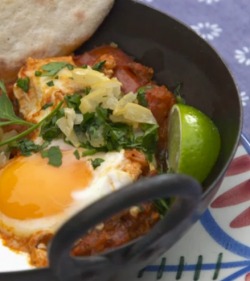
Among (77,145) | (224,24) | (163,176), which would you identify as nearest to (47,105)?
(77,145)

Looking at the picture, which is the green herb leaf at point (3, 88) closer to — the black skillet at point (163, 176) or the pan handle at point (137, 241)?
the black skillet at point (163, 176)

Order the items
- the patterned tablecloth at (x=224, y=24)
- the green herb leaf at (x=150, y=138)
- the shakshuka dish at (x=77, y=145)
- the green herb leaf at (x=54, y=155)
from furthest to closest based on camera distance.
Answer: the patterned tablecloth at (x=224, y=24)
the green herb leaf at (x=150, y=138)
the green herb leaf at (x=54, y=155)
the shakshuka dish at (x=77, y=145)

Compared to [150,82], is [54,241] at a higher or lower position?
higher

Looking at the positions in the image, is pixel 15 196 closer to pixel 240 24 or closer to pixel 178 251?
pixel 178 251

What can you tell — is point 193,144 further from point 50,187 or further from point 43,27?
point 43,27

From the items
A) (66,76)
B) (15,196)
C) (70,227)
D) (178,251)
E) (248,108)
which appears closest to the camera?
(70,227)

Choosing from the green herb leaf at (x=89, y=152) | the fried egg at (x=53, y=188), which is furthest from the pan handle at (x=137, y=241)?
the green herb leaf at (x=89, y=152)

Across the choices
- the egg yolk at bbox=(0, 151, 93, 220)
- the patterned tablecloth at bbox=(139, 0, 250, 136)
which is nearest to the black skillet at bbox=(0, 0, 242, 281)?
the egg yolk at bbox=(0, 151, 93, 220)

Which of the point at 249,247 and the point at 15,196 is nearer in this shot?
the point at 15,196

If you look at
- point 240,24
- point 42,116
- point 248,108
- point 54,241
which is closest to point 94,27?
point 42,116
